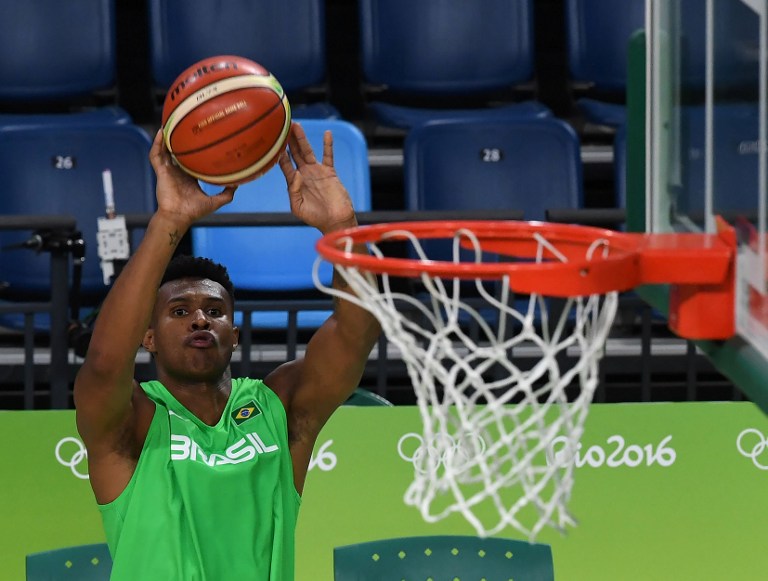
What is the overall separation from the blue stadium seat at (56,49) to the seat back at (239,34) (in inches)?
9.4

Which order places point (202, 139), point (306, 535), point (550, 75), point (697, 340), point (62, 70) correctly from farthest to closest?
1. point (550, 75)
2. point (62, 70)
3. point (306, 535)
4. point (202, 139)
5. point (697, 340)

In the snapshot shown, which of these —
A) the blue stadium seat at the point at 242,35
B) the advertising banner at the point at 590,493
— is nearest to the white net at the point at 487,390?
the advertising banner at the point at 590,493

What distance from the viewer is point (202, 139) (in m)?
3.16

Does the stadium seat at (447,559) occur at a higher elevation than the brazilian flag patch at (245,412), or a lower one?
lower

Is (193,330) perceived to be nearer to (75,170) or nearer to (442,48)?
(75,170)

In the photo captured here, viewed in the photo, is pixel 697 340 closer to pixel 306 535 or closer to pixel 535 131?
pixel 306 535

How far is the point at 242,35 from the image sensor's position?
629cm

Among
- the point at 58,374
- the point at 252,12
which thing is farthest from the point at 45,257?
the point at 252,12

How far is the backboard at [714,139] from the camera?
259 cm

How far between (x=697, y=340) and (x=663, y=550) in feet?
5.82

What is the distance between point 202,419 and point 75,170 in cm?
238

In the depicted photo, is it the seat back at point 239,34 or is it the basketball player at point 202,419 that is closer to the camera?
the basketball player at point 202,419

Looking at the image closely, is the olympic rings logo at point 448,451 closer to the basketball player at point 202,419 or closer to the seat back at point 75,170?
the basketball player at point 202,419

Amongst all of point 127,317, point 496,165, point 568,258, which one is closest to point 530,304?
point 568,258
